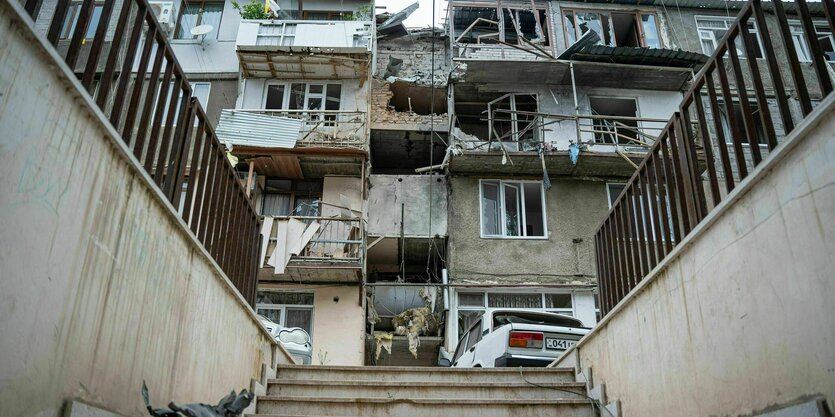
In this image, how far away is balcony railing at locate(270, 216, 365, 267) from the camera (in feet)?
53.0

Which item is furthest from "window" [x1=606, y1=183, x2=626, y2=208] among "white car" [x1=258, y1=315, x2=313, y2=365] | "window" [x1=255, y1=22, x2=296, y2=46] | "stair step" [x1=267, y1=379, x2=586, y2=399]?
"stair step" [x1=267, y1=379, x2=586, y2=399]

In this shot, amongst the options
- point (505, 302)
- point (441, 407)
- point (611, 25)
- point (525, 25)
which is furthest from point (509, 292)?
point (441, 407)

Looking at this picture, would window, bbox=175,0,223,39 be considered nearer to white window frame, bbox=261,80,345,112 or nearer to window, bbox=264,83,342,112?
white window frame, bbox=261,80,345,112

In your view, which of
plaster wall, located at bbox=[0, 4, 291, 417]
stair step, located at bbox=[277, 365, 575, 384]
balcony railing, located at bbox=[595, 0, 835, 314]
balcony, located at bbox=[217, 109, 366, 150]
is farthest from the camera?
balcony, located at bbox=[217, 109, 366, 150]

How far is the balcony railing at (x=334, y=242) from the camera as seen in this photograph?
53.0ft

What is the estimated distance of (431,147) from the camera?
18812mm

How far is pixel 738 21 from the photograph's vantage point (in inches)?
180

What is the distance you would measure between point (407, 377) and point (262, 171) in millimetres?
11682

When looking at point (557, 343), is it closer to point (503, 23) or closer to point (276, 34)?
point (276, 34)

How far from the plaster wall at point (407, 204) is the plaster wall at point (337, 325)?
212 cm

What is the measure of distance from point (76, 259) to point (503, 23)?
61.7ft

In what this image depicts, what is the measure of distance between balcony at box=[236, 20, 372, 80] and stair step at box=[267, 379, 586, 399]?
42.8ft

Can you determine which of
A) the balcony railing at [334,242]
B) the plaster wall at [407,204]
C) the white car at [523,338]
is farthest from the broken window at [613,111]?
the white car at [523,338]

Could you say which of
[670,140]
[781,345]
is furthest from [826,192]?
[670,140]
